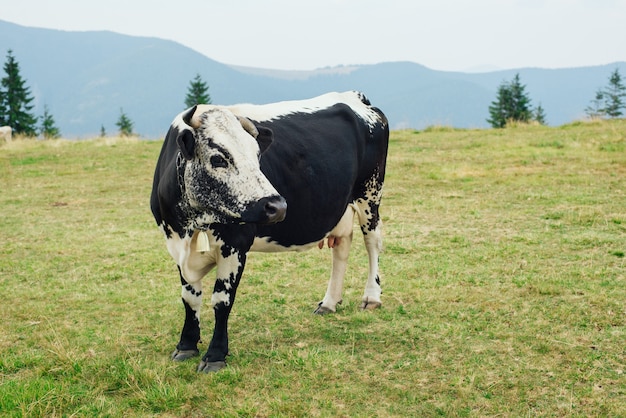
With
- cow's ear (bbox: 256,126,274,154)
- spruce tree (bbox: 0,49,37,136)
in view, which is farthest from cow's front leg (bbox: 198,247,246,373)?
spruce tree (bbox: 0,49,37,136)

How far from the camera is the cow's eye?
14.3 feet

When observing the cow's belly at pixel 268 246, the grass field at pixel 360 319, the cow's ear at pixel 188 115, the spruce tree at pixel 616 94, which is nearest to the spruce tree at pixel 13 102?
the grass field at pixel 360 319

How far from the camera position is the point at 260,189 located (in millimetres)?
4281

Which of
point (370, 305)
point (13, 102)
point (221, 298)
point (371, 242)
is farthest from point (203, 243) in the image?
point (13, 102)

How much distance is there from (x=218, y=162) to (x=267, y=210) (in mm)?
504

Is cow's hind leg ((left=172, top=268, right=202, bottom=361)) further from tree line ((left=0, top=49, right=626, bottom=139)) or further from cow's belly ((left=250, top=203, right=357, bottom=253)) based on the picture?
tree line ((left=0, top=49, right=626, bottom=139))

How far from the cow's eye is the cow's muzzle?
14.8 inches

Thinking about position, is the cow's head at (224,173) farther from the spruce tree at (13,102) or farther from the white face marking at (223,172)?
the spruce tree at (13,102)

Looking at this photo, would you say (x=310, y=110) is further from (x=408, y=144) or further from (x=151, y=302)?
(x=408, y=144)

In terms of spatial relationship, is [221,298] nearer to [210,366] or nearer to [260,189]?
[210,366]

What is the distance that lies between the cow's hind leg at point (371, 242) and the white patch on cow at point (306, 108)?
2.86 ft

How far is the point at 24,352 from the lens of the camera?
5.33 metres

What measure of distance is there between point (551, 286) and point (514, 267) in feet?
2.92

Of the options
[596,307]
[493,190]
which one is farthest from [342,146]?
Answer: [493,190]
